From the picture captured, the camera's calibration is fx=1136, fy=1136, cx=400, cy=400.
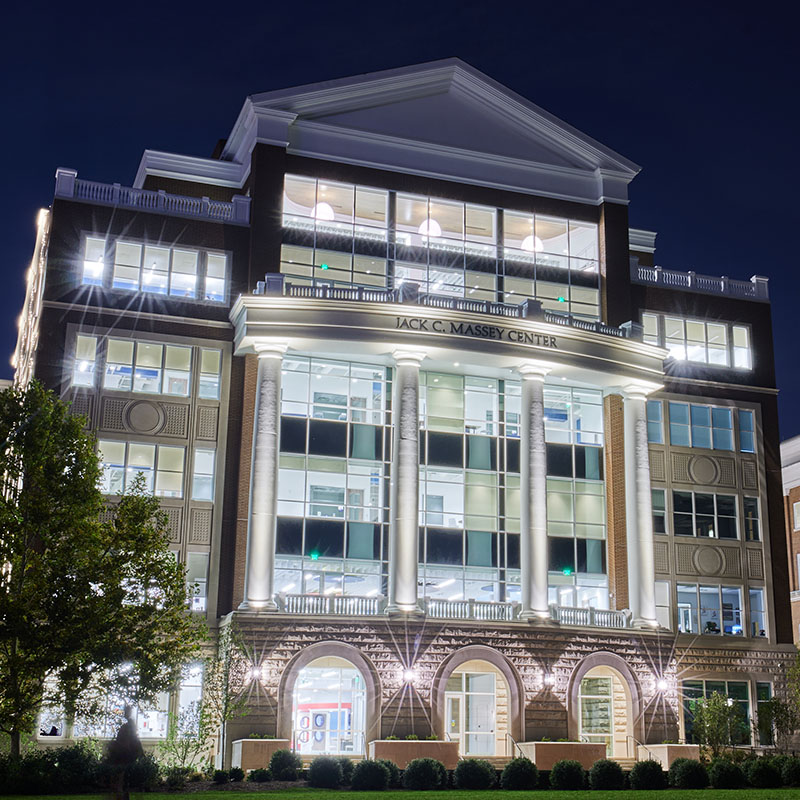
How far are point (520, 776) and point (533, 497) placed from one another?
44.5 ft

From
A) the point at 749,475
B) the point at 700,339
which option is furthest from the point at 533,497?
the point at 700,339

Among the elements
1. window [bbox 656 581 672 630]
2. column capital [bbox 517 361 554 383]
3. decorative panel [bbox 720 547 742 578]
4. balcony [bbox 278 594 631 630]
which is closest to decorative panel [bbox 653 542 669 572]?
window [bbox 656 581 672 630]

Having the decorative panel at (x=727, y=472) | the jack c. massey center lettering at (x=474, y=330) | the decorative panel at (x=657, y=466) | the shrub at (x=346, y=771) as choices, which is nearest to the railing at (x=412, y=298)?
the jack c. massey center lettering at (x=474, y=330)

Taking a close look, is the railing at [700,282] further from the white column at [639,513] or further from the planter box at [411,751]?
the planter box at [411,751]

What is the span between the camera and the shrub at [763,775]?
1545 inches

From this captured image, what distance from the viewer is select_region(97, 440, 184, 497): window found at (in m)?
48.2

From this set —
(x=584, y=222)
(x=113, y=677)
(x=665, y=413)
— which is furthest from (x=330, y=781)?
(x=584, y=222)

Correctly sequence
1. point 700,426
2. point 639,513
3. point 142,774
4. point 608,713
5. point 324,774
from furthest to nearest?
1. point 700,426
2. point 639,513
3. point 608,713
4. point 324,774
5. point 142,774

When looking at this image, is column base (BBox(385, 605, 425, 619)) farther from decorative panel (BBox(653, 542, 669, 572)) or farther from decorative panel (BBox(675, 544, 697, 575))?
decorative panel (BBox(675, 544, 697, 575))

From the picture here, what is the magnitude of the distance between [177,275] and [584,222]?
21474 mm

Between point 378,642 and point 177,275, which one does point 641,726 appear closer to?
point 378,642

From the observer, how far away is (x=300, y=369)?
51969 mm

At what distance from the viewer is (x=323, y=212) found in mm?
55000

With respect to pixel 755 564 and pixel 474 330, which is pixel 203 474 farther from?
pixel 755 564
